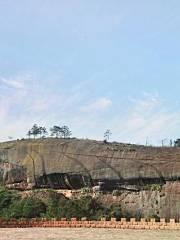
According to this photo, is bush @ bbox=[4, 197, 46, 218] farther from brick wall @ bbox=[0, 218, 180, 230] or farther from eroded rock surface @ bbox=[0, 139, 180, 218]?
eroded rock surface @ bbox=[0, 139, 180, 218]

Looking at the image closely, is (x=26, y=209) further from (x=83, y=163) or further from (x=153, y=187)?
(x=153, y=187)

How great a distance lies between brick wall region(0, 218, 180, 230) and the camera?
87.8ft

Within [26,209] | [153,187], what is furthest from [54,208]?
[153,187]

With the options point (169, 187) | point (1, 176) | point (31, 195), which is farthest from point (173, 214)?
point (1, 176)

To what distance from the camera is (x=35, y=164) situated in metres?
37.5

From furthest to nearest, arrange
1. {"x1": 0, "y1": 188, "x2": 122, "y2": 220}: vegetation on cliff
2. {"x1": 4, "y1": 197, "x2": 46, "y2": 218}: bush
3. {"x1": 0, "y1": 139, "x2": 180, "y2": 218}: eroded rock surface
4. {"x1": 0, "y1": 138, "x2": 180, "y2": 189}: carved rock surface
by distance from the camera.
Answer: {"x1": 0, "y1": 138, "x2": 180, "y2": 189}: carved rock surface → {"x1": 0, "y1": 139, "x2": 180, "y2": 218}: eroded rock surface → {"x1": 4, "y1": 197, "x2": 46, "y2": 218}: bush → {"x1": 0, "y1": 188, "x2": 122, "y2": 220}: vegetation on cliff

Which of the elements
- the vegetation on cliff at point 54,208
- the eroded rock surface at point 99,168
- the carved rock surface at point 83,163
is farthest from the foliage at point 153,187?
the vegetation on cliff at point 54,208

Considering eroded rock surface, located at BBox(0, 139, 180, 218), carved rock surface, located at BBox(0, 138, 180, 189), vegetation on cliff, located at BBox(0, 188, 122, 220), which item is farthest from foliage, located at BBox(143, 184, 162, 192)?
vegetation on cliff, located at BBox(0, 188, 122, 220)

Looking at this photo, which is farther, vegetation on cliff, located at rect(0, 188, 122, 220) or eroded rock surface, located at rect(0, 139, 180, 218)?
eroded rock surface, located at rect(0, 139, 180, 218)

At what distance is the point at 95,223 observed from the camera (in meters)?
27.8

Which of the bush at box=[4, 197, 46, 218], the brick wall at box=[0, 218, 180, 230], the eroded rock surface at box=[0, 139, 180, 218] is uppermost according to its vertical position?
the eroded rock surface at box=[0, 139, 180, 218]

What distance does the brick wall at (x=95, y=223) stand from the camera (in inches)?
1053

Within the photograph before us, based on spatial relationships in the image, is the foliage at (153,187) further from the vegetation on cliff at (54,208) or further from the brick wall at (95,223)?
the brick wall at (95,223)

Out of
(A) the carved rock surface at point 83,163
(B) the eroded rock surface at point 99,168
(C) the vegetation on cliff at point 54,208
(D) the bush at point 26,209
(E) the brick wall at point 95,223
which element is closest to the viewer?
(E) the brick wall at point 95,223
